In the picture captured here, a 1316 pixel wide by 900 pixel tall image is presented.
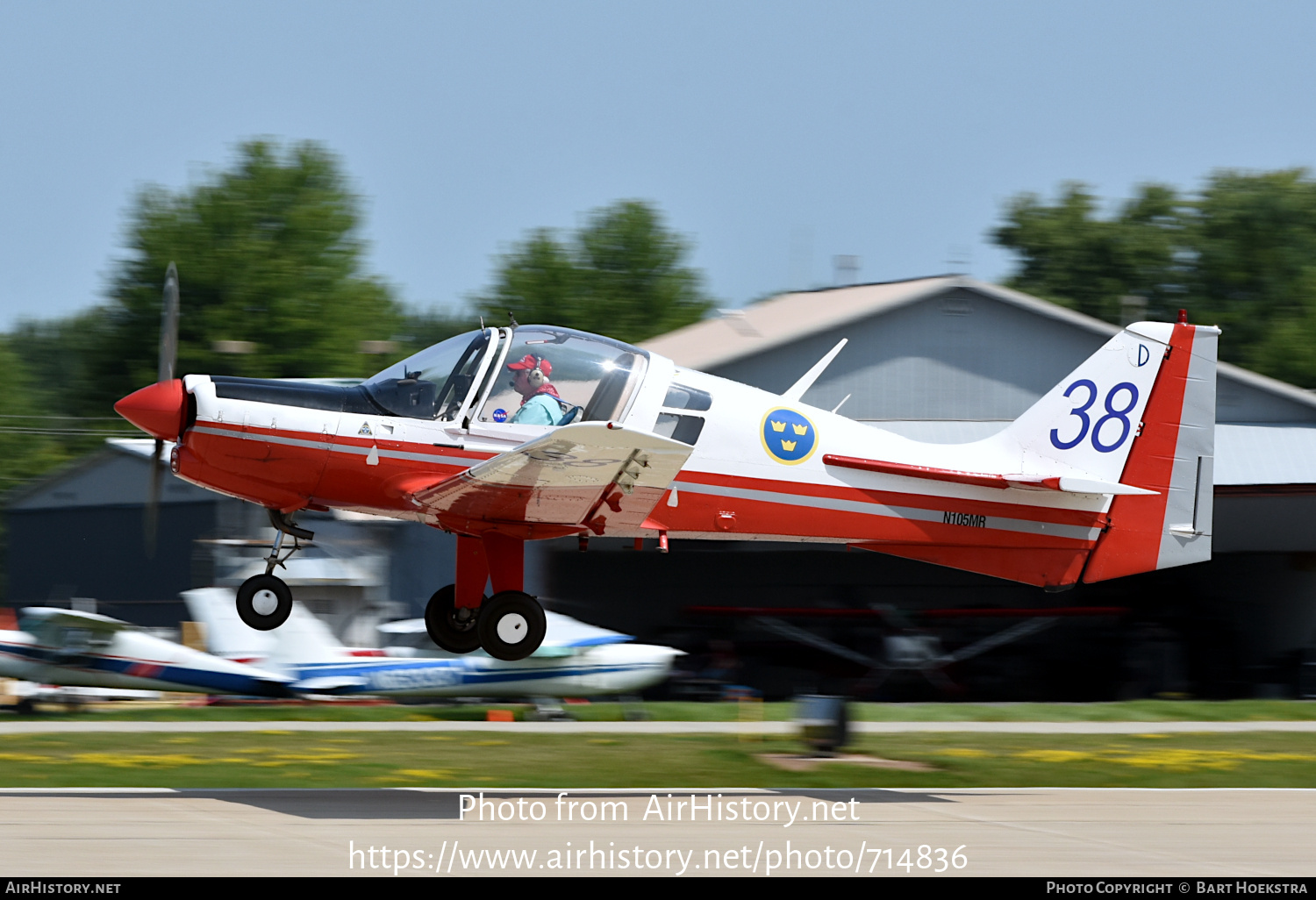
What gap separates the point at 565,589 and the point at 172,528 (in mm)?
8515

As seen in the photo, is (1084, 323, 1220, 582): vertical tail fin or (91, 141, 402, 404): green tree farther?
(91, 141, 402, 404): green tree

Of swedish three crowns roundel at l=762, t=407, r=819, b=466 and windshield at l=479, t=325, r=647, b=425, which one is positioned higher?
windshield at l=479, t=325, r=647, b=425

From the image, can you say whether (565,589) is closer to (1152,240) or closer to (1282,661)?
(1282,661)

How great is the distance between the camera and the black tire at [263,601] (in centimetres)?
1144

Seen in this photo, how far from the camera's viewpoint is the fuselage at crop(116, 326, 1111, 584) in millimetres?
11062

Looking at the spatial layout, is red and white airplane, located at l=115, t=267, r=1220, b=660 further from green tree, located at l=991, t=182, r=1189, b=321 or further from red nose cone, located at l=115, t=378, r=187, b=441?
green tree, located at l=991, t=182, r=1189, b=321

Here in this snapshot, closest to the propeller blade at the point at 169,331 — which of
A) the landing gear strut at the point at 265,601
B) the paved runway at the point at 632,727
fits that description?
the landing gear strut at the point at 265,601

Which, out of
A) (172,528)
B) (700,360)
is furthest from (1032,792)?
(172,528)

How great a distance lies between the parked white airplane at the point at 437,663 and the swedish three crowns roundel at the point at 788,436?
857cm

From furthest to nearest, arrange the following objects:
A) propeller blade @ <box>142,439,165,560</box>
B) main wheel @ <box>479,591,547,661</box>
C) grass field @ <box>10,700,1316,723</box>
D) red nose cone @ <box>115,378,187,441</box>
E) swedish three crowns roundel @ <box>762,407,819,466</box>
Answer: grass field @ <box>10,700,1316,723</box> → swedish three crowns roundel @ <box>762,407,819,466</box> → main wheel @ <box>479,591,547,661</box> → propeller blade @ <box>142,439,165,560</box> → red nose cone @ <box>115,378,187,441</box>

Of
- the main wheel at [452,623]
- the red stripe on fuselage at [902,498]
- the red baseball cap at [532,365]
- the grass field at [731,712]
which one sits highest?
the red baseball cap at [532,365]

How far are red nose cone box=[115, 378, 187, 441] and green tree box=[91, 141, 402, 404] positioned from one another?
31448 millimetres

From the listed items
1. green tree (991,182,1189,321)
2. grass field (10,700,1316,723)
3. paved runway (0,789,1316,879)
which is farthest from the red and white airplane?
green tree (991,182,1189,321)

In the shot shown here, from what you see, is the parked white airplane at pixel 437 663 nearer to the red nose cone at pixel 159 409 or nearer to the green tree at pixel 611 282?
the red nose cone at pixel 159 409
